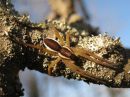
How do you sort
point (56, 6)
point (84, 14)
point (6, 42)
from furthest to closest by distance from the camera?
point (84, 14) → point (56, 6) → point (6, 42)

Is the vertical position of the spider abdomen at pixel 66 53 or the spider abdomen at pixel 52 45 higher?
the spider abdomen at pixel 52 45

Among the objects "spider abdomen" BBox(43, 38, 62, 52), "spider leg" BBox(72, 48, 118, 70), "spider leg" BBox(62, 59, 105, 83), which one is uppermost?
"spider abdomen" BBox(43, 38, 62, 52)

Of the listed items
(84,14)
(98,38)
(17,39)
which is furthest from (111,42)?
(84,14)

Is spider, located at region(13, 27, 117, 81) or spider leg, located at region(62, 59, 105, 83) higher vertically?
spider, located at region(13, 27, 117, 81)

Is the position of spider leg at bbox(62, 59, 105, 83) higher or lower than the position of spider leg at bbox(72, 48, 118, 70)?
lower

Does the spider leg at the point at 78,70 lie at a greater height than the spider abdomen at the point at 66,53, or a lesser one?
lesser

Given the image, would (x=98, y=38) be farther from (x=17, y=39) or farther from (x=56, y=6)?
(x=56, y=6)

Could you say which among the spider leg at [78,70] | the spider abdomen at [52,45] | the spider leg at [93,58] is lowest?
the spider leg at [78,70]

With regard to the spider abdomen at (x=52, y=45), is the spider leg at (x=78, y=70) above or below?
below
